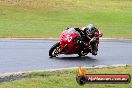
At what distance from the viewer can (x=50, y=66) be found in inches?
607

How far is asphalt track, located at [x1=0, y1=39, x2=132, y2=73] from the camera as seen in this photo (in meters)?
15.4

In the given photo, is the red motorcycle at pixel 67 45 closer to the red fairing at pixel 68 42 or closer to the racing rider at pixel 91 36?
the red fairing at pixel 68 42

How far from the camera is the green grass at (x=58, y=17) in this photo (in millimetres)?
29516

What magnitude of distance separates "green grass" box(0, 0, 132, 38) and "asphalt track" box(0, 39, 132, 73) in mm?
5071

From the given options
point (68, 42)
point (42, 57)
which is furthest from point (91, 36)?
point (42, 57)

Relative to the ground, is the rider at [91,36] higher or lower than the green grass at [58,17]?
higher

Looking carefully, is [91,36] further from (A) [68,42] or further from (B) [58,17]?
(B) [58,17]

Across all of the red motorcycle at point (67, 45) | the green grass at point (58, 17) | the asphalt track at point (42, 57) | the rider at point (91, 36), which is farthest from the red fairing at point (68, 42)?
the green grass at point (58, 17)

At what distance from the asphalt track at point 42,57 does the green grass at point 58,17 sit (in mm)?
5071

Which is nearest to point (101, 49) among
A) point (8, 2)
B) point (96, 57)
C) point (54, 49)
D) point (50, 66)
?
point (96, 57)

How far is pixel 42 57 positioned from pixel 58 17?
22456 mm

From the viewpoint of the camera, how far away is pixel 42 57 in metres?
17.5

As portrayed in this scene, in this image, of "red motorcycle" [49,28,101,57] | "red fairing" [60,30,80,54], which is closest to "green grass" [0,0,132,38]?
"red motorcycle" [49,28,101,57]

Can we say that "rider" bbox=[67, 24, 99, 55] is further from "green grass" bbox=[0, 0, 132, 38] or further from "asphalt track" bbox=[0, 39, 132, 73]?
"green grass" bbox=[0, 0, 132, 38]
